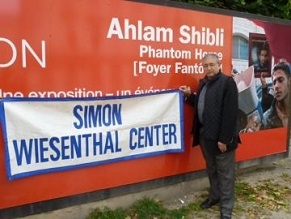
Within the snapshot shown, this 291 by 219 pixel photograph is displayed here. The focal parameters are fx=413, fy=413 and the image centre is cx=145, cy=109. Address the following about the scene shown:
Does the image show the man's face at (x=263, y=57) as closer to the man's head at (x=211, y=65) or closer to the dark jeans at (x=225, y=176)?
the man's head at (x=211, y=65)

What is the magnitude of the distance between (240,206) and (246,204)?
0.13 metres

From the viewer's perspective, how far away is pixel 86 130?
4184 millimetres

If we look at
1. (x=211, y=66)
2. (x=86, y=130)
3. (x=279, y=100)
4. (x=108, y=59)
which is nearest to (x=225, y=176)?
(x=211, y=66)

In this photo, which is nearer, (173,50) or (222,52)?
(173,50)

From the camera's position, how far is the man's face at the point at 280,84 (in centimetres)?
635

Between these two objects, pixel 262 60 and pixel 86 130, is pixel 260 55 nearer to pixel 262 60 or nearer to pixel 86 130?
pixel 262 60

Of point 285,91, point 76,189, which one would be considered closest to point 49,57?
point 76,189

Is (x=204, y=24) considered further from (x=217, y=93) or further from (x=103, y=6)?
(x=103, y=6)

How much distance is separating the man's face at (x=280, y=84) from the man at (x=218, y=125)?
6.54 ft

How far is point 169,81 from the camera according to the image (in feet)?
16.1

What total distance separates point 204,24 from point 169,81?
2.99 ft

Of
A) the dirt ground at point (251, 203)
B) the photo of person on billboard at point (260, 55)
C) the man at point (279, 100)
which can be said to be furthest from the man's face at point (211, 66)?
the man at point (279, 100)

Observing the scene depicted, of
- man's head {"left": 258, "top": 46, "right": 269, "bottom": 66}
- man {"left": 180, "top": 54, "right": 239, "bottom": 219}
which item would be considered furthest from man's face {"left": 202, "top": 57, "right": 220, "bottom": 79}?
man's head {"left": 258, "top": 46, "right": 269, "bottom": 66}

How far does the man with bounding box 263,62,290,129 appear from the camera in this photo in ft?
20.7
